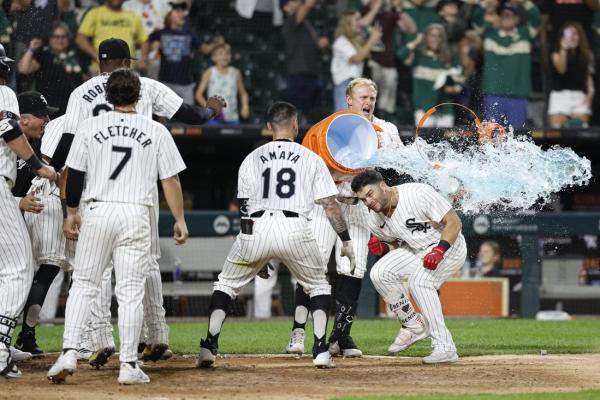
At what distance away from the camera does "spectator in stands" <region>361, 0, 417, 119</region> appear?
49.4 ft

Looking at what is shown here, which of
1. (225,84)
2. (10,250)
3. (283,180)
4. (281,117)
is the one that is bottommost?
(10,250)

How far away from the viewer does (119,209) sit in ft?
21.6

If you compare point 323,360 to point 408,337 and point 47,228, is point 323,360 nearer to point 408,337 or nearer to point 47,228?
point 408,337

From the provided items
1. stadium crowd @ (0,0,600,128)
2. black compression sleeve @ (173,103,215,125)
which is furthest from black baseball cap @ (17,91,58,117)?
stadium crowd @ (0,0,600,128)

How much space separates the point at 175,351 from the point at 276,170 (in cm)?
227

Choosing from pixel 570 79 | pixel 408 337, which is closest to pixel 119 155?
pixel 408 337

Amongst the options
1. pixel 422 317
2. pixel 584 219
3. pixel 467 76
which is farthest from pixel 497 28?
pixel 422 317

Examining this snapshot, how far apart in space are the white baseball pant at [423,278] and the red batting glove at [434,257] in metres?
0.24

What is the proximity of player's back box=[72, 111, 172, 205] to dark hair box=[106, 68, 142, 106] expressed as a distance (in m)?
0.08

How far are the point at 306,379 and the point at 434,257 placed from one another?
4.42 ft

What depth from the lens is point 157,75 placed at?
14539 mm

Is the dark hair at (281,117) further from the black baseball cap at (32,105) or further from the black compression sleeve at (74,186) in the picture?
the black baseball cap at (32,105)

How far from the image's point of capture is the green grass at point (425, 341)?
9484mm

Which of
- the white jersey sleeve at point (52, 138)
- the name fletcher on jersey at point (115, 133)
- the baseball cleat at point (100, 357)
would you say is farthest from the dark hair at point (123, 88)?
the baseball cleat at point (100, 357)
